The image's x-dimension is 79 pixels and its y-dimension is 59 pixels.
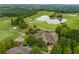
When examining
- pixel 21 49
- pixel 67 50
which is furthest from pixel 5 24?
pixel 67 50

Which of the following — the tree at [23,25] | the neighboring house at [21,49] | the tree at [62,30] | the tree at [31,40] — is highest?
the tree at [23,25]

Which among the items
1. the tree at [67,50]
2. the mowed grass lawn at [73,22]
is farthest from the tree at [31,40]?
the mowed grass lawn at [73,22]

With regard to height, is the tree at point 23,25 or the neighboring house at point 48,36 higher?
the tree at point 23,25

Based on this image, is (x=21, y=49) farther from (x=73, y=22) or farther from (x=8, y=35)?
(x=73, y=22)

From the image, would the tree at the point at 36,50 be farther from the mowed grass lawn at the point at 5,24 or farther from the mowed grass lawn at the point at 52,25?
the mowed grass lawn at the point at 5,24
